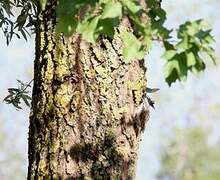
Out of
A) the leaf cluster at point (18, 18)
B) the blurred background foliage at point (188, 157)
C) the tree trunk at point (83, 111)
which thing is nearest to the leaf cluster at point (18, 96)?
the leaf cluster at point (18, 18)

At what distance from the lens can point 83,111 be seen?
2.04 metres

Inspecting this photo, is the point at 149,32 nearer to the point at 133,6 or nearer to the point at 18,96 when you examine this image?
the point at 133,6

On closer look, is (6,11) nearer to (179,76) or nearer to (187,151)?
(179,76)

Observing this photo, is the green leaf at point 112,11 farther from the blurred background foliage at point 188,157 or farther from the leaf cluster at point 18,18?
the blurred background foliage at point 188,157

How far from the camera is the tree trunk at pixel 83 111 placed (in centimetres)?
203

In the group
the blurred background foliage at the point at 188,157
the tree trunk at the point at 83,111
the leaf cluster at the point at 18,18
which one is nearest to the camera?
the tree trunk at the point at 83,111

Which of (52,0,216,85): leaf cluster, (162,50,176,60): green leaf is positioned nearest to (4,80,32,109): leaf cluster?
(52,0,216,85): leaf cluster

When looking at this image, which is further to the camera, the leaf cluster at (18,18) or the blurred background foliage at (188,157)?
the blurred background foliage at (188,157)

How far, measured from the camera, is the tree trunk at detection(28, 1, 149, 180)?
2029 millimetres

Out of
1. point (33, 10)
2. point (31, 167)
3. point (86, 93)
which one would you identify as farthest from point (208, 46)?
point (33, 10)

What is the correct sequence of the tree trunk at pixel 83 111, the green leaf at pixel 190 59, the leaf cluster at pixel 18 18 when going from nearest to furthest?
the green leaf at pixel 190 59, the tree trunk at pixel 83 111, the leaf cluster at pixel 18 18

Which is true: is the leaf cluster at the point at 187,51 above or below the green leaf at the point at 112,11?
below

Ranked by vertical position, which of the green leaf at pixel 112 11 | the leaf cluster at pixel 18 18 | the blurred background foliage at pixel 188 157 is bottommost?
the green leaf at pixel 112 11

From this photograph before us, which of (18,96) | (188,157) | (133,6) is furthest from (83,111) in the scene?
(188,157)
